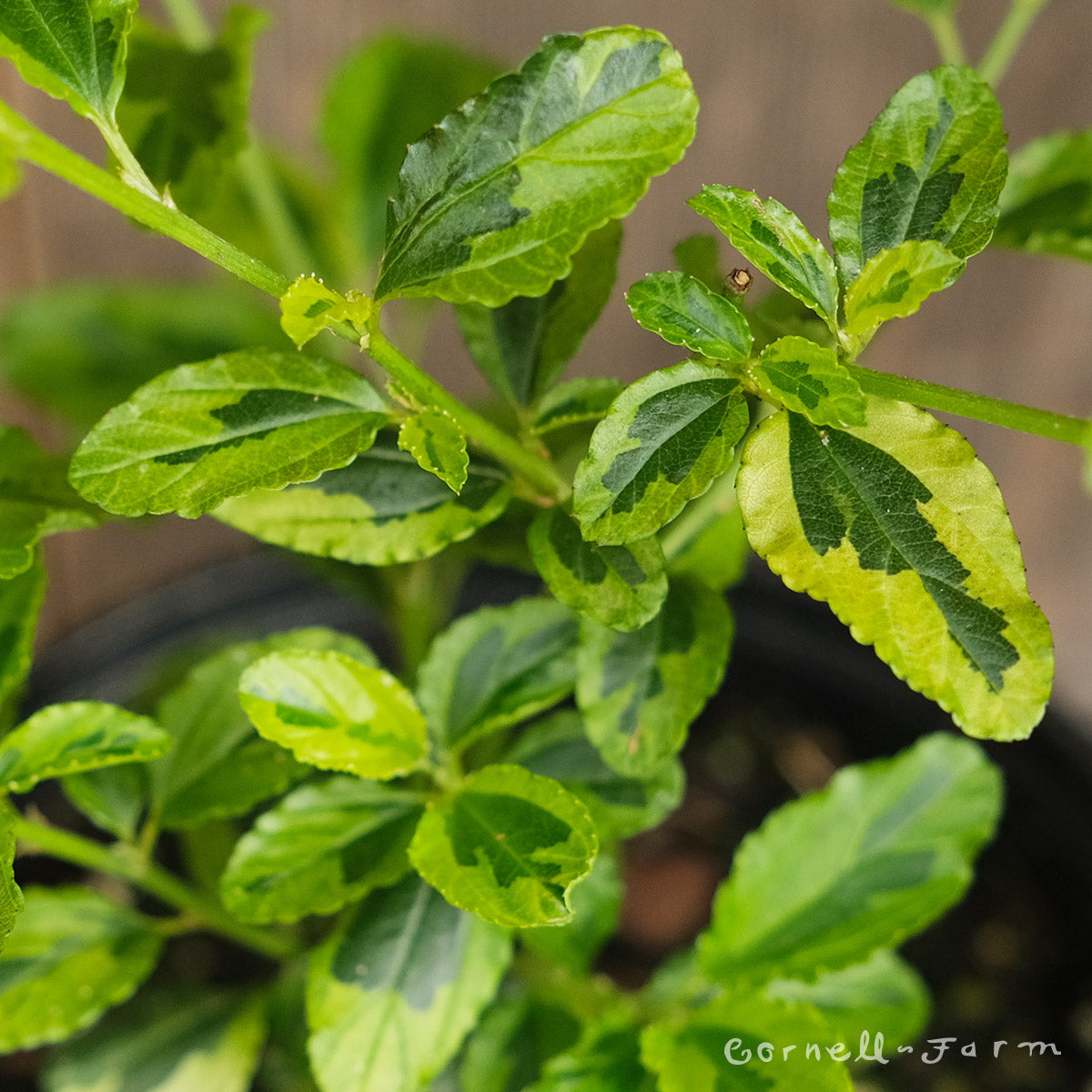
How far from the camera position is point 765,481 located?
0.31 metres

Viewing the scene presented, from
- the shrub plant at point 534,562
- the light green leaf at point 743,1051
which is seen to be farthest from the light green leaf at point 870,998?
the light green leaf at point 743,1051

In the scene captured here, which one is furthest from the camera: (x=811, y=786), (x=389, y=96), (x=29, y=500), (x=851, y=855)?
(x=811, y=786)

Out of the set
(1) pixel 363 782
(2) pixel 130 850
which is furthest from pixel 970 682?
(2) pixel 130 850

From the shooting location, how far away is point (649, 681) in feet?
1.30

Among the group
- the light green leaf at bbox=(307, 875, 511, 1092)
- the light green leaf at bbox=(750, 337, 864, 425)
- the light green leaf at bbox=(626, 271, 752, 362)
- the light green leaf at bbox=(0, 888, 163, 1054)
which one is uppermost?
the light green leaf at bbox=(626, 271, 752, 362)

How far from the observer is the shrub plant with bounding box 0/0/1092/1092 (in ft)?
1.00

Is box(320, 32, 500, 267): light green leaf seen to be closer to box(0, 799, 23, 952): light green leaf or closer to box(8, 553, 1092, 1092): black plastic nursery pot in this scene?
box(8, 553, 1092, 1092): black plastic nursery pot

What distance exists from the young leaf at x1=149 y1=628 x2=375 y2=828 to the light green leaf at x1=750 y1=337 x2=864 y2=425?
23 cm

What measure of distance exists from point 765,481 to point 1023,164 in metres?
0.29

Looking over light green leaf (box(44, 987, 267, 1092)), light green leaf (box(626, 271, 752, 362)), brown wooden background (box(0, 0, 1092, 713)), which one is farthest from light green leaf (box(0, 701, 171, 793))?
brown wooden background (box(0, 0, 1092, 713))

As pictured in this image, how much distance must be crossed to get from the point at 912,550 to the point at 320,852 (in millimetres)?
247

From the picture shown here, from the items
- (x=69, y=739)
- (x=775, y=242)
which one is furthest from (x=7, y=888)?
(x=775, y=242)

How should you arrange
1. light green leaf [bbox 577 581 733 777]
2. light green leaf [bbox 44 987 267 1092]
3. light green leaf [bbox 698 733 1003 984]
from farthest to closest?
1. light green leaf [bbox 44 987 267 1092]
2. light green leaf [bbox 698 733 1003 984]
3. light green leaf [bbox 577 581 733 777]

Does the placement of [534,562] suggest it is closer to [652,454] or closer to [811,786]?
[652,454]
